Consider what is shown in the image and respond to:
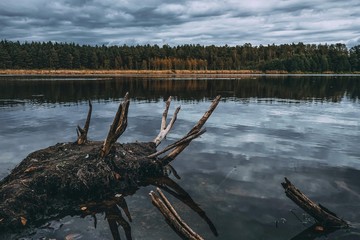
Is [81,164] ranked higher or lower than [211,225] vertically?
higher

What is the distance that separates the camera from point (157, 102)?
162ft

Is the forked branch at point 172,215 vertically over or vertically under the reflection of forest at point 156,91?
over

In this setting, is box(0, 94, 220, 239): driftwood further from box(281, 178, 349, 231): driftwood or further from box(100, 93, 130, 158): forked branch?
box(281, 178, 349, 231): driftwood

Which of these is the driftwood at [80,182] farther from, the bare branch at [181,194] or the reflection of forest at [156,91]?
the reflection of forest at [156,91]

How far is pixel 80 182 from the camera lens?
14430mm

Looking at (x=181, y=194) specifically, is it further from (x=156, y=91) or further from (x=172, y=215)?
(x=156, y=91)

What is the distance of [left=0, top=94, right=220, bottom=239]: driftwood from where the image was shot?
499 inches

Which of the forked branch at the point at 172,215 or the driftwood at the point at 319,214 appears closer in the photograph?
the forked branch at the point at 172,215

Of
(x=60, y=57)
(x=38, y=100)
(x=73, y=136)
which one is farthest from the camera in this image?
(x=60, y=57)

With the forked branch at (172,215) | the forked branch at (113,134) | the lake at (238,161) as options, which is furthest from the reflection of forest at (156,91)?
the forked branch at (172,215)

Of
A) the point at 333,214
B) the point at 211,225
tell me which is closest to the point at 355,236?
the point at 333,214

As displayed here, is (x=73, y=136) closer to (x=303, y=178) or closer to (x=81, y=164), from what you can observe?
(x=81, y=164)

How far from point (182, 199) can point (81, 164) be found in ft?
15.1

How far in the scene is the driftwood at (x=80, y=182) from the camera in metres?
12.7
